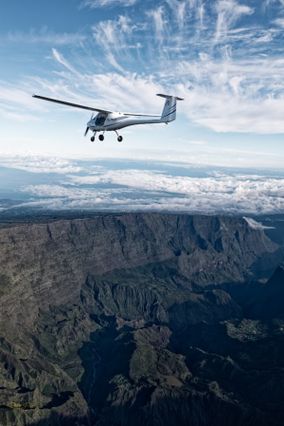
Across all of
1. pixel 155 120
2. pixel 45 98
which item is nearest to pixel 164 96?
pixel 155 120

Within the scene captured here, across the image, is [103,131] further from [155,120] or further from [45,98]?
[45,98]

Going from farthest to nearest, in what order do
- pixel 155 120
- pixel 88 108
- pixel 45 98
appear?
pixel 155 120 → pixel 88 108 → pixel 45 98

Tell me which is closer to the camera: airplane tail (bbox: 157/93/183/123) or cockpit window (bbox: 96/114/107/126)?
airplane tail (bbox: 157/93/183/123)

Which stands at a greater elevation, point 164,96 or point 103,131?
point 164,96

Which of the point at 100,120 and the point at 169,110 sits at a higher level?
the point at 169,110

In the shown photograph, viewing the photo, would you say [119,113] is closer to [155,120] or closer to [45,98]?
[155,120]

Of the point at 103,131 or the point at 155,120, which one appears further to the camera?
the point at 103,131

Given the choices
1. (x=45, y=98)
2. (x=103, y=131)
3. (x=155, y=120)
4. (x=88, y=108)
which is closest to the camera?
(x=45, y=98)

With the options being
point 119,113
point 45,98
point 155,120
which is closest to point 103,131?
point 119,113

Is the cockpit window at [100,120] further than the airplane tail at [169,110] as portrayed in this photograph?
Yes

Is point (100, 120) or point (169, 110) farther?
point (100, 120)
